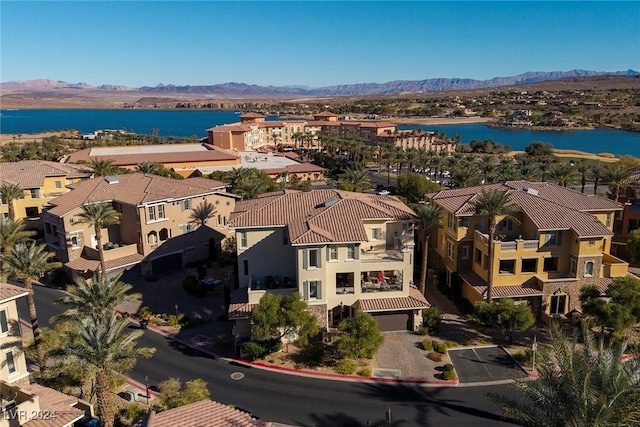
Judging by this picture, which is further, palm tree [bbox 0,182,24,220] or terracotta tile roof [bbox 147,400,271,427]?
palm tree [bbox 0,182,24,220]

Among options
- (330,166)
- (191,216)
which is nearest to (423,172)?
(330,166)

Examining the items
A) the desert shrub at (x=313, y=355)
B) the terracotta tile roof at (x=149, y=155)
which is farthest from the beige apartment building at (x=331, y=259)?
the terracotta tile roof at (x=149, y=155)

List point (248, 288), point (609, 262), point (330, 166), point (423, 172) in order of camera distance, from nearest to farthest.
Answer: point (248, 288) < point (609, 262) < point (423, 172) < point (330, 166)

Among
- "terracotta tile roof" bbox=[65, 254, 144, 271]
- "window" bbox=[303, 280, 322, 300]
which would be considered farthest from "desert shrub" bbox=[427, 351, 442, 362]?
"terracotta tile roof" bbox=[65, 254, 144, 271]

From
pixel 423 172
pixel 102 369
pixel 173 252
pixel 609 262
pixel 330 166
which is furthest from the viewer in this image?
pixel 330 166

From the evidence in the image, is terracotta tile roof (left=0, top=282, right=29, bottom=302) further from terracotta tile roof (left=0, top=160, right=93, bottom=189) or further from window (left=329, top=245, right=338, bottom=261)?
terracotta tile roof (left=0, top=160, right=93, bottom=189)

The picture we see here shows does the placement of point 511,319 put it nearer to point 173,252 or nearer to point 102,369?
point 102,369
